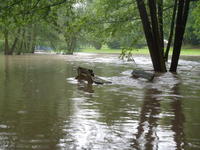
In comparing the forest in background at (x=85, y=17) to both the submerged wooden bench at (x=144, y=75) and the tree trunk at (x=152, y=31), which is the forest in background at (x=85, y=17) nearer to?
the tree trunk at (x=152, y=31)

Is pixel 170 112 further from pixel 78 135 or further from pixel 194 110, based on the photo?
pixel 78 135

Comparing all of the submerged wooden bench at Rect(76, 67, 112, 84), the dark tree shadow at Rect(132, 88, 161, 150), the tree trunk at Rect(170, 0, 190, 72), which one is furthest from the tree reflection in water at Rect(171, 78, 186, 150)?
the tree trunk at Rect(170, 0, 190, 72)

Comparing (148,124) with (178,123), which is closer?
(148,124)

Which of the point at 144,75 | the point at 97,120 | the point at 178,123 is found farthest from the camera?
the point at 144,75

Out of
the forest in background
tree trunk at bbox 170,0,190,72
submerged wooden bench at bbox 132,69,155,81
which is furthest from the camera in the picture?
tree trunk at bbox 170,0,190,72

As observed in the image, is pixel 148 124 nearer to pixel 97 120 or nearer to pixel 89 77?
pixel 97 120

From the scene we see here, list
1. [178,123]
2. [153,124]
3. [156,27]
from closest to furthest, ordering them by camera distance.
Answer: [153,124] → [178,123] → [156,27]

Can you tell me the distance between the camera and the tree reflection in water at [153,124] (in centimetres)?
545

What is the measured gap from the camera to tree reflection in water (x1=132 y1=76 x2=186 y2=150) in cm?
545

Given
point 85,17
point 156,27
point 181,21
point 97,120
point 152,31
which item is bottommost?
point 97,120

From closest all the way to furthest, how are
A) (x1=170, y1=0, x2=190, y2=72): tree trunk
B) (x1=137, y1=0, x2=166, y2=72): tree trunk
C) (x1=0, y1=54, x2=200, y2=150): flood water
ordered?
(x1=0, y1=54, x2=200, y2=150): flood water
(x1=137, y1=0, x2=166, y2=72): tree trunk
(x1=170, y1=0, x2=190, y2=72): tree trunk

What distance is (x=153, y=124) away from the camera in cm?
681

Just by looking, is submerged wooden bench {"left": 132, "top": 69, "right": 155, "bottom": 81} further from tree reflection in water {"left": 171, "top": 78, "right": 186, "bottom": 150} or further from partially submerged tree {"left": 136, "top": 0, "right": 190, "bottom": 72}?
tree reflection in water {"left": 171, "top": 78, "right": 186, "bottom": 150}

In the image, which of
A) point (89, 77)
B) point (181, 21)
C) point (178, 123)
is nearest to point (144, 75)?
point (89, 77)
